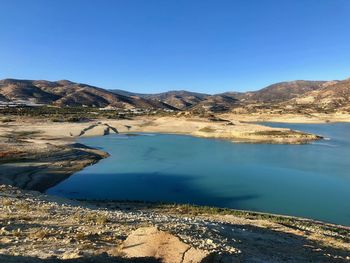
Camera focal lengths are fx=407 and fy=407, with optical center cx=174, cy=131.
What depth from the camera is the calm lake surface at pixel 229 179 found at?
31.2 m

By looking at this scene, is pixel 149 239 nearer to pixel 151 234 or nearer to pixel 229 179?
pixel 151 234

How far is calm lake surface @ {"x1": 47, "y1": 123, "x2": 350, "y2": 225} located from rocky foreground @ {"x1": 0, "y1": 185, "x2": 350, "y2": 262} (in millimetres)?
7404

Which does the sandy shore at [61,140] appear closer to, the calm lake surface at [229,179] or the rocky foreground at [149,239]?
the calm lake surface at [229,179]

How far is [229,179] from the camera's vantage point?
1555 inches

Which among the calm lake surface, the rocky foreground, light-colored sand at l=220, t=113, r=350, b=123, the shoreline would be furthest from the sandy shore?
light-colored sand at l=220, t=113, r=350, b=123

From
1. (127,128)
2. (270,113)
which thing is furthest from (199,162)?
(270,113)

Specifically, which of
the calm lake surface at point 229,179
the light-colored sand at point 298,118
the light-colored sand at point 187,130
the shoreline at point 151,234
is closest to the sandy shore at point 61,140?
the light-colored sand at point 187,130

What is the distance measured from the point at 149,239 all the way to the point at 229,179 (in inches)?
1116

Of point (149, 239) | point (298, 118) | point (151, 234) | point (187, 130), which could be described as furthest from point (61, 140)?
point (298, 118)

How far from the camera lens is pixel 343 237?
66.4 ft

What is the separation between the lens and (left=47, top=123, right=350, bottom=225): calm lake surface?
102ft

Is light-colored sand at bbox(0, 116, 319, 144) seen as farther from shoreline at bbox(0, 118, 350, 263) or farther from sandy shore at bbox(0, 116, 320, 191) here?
shoreline at bbox(0, 118, 350, 263)

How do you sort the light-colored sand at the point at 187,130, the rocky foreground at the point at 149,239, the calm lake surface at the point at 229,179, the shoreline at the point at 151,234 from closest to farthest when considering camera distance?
the rocky foreground at the point at 149,239
the shoreline at the point at 151,234
the calm lake surface at the point at 229,179
the light-colored sand at the point at 187,130

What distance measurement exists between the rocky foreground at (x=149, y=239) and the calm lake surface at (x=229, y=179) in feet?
24.3
